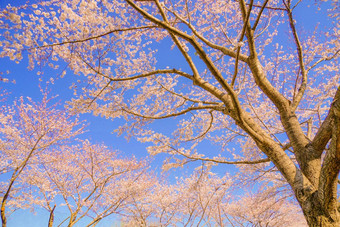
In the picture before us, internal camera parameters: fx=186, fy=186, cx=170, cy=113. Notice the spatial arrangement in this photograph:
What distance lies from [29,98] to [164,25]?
8.70 m

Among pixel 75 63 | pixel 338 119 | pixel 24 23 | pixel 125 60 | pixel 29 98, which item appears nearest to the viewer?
pixel 338 119

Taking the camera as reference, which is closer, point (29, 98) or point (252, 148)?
point (252, 148)

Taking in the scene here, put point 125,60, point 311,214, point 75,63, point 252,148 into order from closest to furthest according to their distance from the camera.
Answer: point 311,214 → point 75,63 → point 125,60 → point 252,148

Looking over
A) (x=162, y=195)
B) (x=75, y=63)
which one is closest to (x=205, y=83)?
(x=75, y=63)

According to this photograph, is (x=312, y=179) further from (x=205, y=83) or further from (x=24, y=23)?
(x=24, y=23)

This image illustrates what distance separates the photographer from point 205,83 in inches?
132

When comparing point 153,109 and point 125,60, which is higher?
point 125,60

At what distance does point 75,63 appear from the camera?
11.9ft

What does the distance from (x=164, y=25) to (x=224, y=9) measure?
3.62 meters

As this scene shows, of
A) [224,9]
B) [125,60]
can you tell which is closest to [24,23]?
[125,60]

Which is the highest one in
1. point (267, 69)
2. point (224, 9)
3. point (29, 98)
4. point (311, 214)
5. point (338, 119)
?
point (29, 98)

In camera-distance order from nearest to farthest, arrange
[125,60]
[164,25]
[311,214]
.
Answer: [311,214] → [164,25] → [125,60]

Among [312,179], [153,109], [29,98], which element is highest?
[29,98]

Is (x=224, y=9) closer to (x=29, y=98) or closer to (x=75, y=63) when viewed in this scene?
(x=75, y=63)
